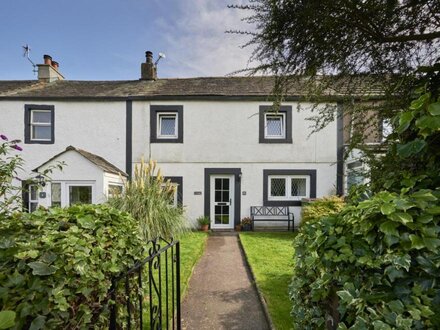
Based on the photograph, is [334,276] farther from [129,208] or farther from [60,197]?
[60,197]

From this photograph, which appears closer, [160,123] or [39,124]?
[39,124]

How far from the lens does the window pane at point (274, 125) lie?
10680 millimetres

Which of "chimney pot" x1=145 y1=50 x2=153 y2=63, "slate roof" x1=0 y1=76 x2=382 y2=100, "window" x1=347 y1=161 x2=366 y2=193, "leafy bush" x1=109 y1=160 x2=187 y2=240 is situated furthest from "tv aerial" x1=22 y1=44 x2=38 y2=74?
"window" x1=347 y1=161 x2=366 y2=193

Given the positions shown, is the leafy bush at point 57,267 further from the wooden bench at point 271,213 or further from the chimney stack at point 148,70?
the chimney stack at point 148,70

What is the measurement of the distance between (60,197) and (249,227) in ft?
23.2

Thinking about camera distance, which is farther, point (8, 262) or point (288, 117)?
point (288, 117)

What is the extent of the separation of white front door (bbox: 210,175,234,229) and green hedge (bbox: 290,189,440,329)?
894cm

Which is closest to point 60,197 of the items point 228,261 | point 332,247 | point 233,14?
point 228,261

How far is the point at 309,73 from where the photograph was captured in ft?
9.74

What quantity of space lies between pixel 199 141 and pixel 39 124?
6.47m

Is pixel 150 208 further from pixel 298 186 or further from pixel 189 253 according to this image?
pixel 298 186

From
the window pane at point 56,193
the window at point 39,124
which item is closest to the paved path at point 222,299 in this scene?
the window pane at point 56,193

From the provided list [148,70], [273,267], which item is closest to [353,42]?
[273,267]

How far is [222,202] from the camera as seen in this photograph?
34.9 ft
